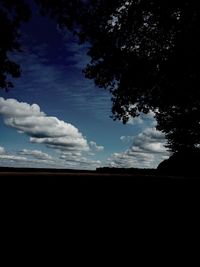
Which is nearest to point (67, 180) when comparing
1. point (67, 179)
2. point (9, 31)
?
point (67, 179)

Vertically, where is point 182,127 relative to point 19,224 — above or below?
above

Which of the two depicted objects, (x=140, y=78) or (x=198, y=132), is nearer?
(x=140, y=78)

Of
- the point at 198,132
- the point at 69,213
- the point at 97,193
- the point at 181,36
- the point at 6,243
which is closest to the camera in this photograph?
the point at 6,243

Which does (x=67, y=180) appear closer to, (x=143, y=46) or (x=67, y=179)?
(x=67, y=179)

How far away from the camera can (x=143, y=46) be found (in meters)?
17.6

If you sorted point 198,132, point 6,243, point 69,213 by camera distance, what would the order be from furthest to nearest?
1. point 198,132
2. point 69,213
3. point 6,243

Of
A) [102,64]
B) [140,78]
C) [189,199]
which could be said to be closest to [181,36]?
[140,78]

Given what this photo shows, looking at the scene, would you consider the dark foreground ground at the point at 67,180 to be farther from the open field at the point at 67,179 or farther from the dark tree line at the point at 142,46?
the dark tree line at the point at 142,46

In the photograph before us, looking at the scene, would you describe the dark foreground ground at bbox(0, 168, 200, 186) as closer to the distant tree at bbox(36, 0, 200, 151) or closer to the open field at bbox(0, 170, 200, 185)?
the open field at bbox(0, 170, 200, 185)

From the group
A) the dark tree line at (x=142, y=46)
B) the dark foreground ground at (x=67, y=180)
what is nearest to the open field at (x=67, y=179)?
the dark foreground ground at (x=67, y=180)

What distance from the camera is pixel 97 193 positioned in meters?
5.88

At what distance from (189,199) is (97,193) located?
1.77m

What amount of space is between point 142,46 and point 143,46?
6cm

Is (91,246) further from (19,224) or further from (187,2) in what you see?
(187,2)
